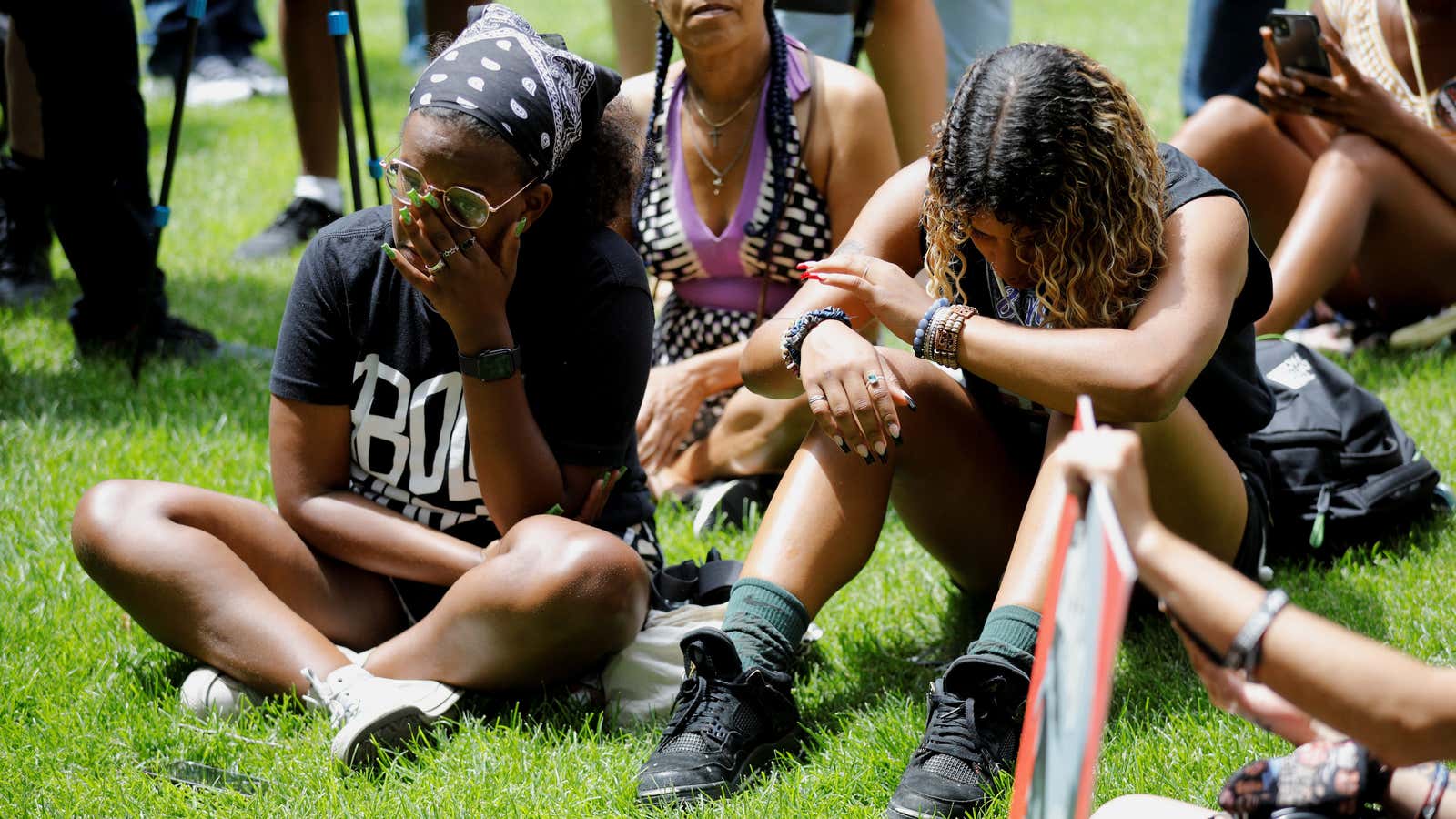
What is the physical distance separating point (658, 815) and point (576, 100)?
132cm

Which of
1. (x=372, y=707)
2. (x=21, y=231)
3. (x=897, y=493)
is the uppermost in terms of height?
(x=897, y=493)

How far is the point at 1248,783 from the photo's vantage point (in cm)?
189

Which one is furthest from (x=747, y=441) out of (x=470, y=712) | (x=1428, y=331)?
(x=1428, y=331)

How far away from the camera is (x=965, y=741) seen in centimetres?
248

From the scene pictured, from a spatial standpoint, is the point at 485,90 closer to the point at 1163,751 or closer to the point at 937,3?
the point at 1163,751

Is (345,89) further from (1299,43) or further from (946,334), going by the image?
(1299,43)

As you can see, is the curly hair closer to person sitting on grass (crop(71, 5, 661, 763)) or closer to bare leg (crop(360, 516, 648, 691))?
person sitting on grass (crop(71, 5, 661, 763))

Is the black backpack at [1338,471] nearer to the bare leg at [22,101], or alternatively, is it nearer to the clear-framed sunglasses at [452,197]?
the clear-framed sunglasses at [452,197]

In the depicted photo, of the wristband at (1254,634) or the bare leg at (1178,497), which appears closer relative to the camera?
the wristband at (1254,634)

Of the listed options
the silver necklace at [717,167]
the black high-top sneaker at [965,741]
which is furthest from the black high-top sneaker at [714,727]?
the silver necklace at [717,167]

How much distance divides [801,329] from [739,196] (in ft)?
3.97

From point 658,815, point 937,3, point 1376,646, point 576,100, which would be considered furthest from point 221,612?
point 937,3

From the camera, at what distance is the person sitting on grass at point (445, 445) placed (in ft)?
8.83

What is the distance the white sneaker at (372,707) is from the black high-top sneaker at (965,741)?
88cm
